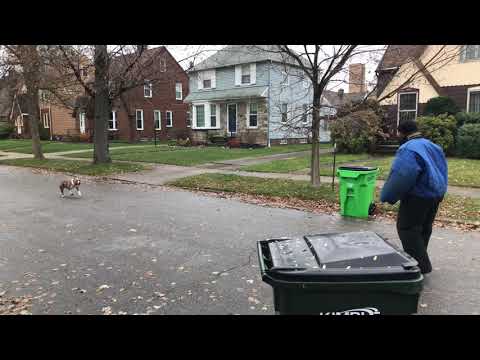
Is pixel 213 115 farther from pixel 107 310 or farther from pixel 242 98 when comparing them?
pixel 107 310

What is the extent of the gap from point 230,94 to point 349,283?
26.3 metres

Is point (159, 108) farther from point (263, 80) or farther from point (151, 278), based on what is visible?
point (151, 278)

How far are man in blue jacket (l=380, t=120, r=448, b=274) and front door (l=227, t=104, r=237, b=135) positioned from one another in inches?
957

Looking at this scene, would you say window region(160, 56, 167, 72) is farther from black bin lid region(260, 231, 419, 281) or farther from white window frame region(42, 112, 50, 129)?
white window frame region(42, 112, 50, 129)

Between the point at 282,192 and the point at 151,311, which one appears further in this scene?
the point at 282,192

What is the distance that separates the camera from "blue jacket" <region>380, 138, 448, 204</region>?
4.04 meters

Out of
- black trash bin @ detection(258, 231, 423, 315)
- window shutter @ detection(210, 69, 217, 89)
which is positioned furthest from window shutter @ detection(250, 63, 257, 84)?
black trash bin @ detection(258, 231, 423, 315)

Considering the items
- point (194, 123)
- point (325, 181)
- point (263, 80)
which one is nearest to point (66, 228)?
point (325, 181)

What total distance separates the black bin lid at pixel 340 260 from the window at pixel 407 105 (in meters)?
19.5

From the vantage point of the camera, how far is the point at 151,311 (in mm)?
3988

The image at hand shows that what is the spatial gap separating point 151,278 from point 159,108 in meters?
33.9

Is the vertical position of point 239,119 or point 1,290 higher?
point 239,119

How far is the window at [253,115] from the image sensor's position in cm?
2711
